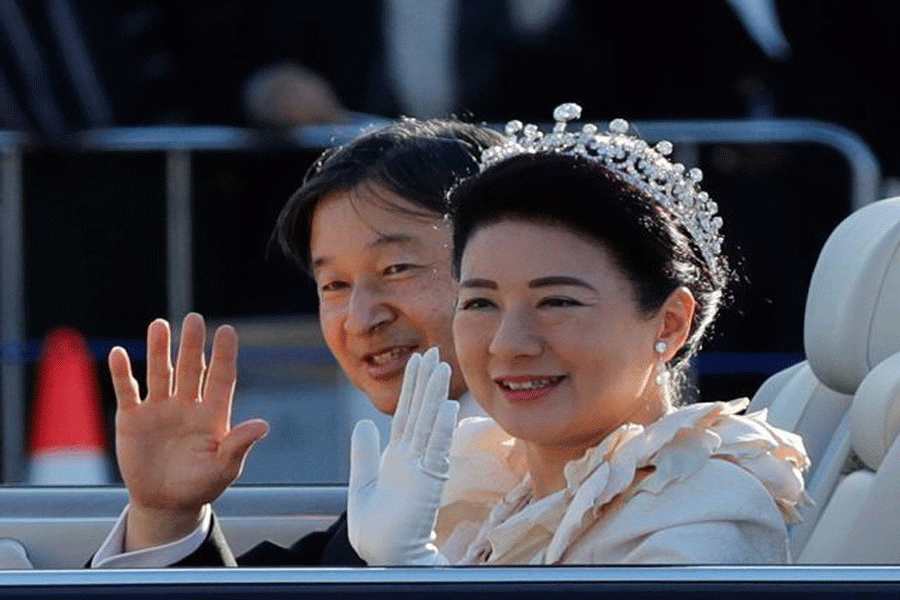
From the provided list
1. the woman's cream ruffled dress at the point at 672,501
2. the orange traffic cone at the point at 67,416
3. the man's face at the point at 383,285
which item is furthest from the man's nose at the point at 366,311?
the orange traffic cone at the point at 67,416

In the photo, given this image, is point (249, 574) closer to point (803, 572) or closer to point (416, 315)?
point (803, 572)

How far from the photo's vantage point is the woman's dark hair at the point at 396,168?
2.96 meters

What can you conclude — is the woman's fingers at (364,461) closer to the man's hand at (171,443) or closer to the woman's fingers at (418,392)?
the woman's fingers at (418,392)

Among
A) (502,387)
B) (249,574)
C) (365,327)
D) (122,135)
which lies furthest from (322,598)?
(122,135)

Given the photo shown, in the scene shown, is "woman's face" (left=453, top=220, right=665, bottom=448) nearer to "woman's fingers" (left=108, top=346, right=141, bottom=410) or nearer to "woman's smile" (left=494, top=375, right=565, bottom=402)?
"woman's smile" (left=494, top=375, right=565, bottom=402)

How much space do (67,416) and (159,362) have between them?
10.9ft

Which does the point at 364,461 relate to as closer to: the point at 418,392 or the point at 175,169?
the point at 418,392

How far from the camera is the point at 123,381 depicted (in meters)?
2.58

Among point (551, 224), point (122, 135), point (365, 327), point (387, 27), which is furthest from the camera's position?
point (387, 27)

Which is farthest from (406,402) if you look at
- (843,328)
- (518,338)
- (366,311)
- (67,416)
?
(67,416)

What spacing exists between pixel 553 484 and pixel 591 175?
0.32 metres

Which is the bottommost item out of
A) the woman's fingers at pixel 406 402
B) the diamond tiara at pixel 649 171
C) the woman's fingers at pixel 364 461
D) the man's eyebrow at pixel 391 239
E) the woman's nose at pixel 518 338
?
the woman's fingers at pixel 364 461

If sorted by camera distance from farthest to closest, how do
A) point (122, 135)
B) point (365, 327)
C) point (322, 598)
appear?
point (122, 135) → point (365, 327) → point (322, 598)

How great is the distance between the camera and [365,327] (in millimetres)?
2908
